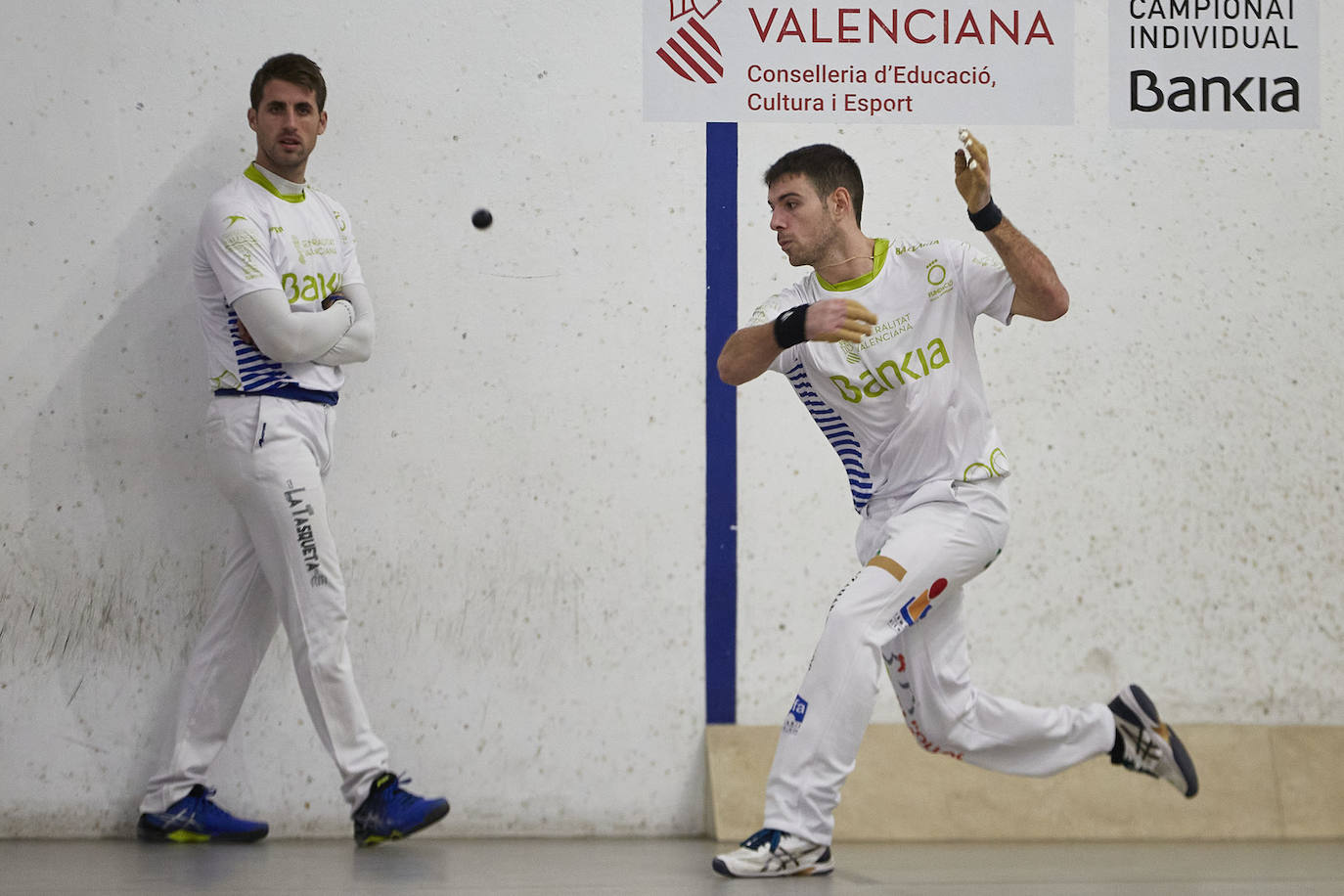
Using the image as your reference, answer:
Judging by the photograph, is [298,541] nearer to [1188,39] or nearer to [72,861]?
[72,861]

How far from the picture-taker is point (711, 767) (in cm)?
405

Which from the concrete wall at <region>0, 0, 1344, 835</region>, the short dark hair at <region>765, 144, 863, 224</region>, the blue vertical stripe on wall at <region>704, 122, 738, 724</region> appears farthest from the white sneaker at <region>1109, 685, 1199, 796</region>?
the short dark hair at <region>765, 144, 863, 224</region>

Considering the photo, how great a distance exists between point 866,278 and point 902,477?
0.49 m

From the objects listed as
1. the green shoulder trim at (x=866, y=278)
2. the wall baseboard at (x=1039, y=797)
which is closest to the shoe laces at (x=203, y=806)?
the wall baseboard at (x=1039, y=797)

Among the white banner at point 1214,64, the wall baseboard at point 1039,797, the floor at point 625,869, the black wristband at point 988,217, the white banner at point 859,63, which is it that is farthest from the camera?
the white banner at point 1214,64

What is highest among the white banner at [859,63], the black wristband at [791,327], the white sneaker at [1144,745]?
the white banner at [859,63]

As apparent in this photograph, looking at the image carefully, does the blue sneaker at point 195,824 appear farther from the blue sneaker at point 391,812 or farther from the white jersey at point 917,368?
the white jersey at point 917,368

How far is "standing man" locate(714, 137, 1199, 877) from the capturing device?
10.1ft

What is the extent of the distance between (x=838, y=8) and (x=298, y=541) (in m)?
2.29

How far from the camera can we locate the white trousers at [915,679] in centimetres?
307

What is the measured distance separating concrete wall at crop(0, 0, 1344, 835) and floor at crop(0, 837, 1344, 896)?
375 mm

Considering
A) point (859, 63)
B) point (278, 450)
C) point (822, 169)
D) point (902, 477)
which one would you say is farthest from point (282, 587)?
point (859, 63)

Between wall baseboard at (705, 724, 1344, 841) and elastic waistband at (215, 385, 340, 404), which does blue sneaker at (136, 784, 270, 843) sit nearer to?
elastic waistband at (215, 385, 340, 404)

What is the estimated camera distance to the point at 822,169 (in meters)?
3.46
